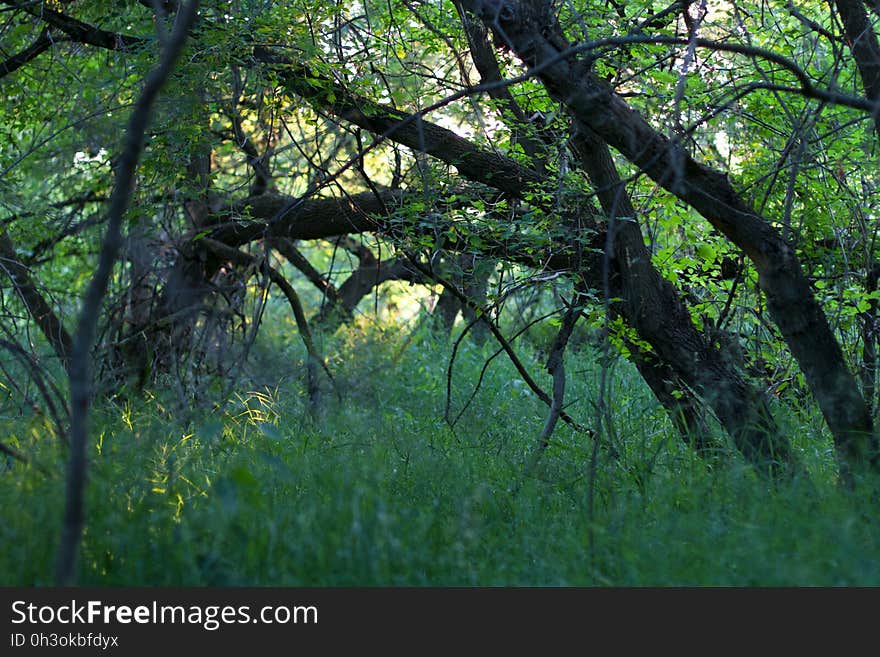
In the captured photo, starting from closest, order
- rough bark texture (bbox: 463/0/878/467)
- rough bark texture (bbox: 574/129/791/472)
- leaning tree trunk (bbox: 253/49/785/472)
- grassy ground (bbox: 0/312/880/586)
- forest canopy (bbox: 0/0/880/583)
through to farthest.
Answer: grassy ground (bbox: 0/312/880/586) → rough bark texture (bbox: 463/0/878/467) → forest canopy (bbox: 0/0/880/583) → rough bark texture (bbox: 574/129/791/472) → leaning tree trunk (bbox: 253/49/785/472)

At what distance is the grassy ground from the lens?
3.00m

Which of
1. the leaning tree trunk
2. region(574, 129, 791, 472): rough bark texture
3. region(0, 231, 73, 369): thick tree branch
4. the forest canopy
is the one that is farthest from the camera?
region(0, 231, 73, 369): thick tree branch

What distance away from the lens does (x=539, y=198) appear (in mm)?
5242

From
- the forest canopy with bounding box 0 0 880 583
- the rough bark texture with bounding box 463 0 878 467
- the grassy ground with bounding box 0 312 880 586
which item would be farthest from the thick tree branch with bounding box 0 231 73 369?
the rough bark texture with bounding box 463 0 878 467

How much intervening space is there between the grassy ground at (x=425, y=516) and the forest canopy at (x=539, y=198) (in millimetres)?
107

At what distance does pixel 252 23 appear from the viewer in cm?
527

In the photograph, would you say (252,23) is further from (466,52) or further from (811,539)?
(811,539)

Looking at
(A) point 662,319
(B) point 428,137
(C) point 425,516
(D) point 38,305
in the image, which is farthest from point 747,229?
(D) point 38,305

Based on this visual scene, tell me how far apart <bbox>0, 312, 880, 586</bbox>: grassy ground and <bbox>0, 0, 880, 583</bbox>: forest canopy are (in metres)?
0.11

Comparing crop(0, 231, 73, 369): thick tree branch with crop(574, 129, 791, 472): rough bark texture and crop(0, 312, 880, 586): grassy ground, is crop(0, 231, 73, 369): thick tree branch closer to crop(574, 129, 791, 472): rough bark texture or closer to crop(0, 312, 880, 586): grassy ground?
crop(0, 312, 880, 586): grassy ground

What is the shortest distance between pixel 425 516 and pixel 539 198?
2.38 meters

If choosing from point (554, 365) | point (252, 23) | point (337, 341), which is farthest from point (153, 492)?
point (337, 341)

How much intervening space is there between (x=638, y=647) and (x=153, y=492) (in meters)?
2.09

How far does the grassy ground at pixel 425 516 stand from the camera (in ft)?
9.85
